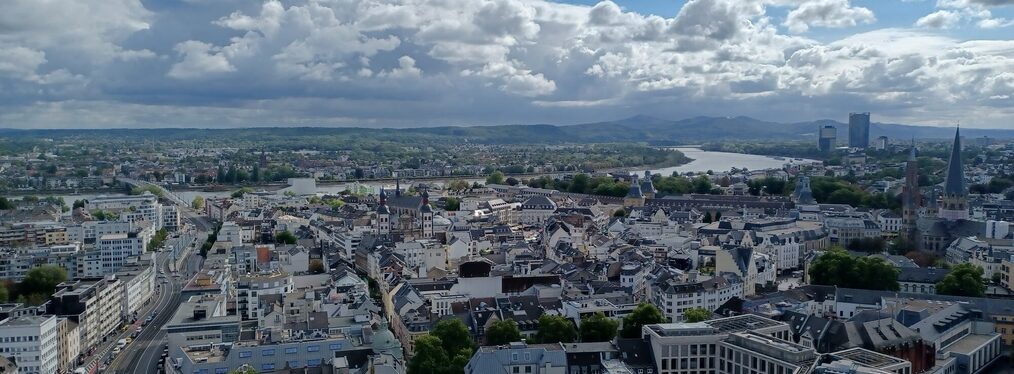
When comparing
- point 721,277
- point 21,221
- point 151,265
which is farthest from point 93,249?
point 721,277

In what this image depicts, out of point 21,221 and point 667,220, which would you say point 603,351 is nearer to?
point 667,220

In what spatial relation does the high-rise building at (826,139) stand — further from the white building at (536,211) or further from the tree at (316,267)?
the tree at (316,267)

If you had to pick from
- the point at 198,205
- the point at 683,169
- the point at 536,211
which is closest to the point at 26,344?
the point at 536,211

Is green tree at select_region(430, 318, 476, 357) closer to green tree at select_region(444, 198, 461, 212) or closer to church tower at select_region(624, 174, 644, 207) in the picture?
green tree at select_region(444, 198, 461, 212)

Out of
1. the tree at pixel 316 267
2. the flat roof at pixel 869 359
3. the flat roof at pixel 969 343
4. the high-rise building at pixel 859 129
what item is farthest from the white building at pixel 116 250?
the high-rise building at pixel 859 129

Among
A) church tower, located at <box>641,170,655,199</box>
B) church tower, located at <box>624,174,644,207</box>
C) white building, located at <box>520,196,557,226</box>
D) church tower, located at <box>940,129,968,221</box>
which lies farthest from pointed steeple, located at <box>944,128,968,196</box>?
white building, located at <box>520,196,557,226</box>

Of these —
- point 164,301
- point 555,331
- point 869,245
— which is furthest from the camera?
point 869,245

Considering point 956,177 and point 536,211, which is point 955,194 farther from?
point 536,211
